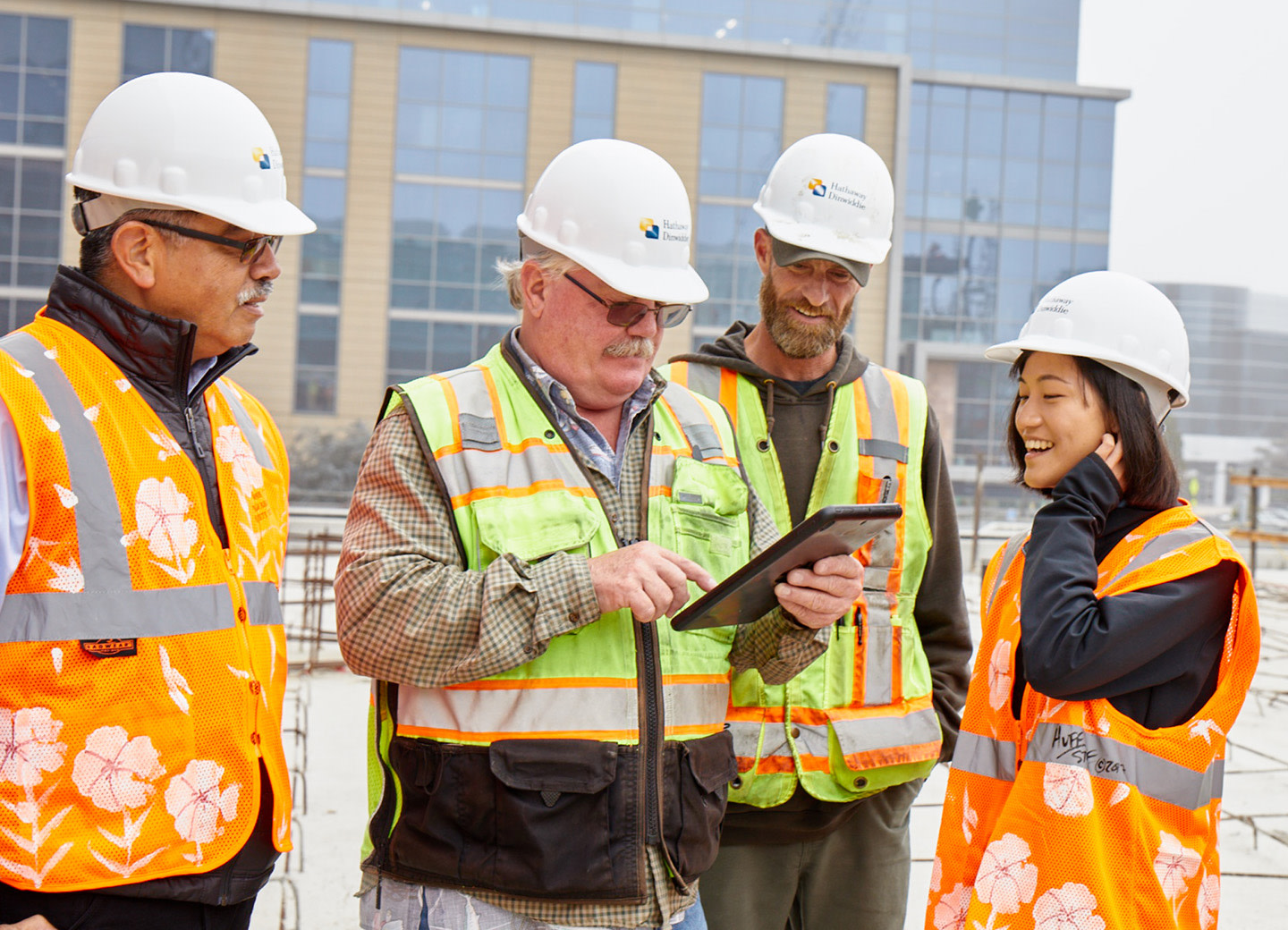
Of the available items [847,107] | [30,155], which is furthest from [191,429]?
[847,107]

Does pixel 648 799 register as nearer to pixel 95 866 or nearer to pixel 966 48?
pixel 95 866

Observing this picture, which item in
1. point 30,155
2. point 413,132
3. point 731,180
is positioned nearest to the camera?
point 30,155

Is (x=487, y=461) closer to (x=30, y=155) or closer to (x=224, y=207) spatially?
(x=224, y=207)

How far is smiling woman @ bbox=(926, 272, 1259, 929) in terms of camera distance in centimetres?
203

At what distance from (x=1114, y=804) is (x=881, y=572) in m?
0.90

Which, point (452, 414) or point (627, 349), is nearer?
point (452, 414)

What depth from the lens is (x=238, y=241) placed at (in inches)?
85.0

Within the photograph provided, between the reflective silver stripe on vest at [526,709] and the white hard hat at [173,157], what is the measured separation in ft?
3.03

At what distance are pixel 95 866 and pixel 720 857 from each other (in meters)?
1.48

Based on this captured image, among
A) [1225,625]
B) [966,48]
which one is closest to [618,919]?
[1225,625]

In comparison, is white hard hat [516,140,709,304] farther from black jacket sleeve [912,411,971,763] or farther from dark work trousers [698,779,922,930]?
dark work trousers [698,779,922,930]

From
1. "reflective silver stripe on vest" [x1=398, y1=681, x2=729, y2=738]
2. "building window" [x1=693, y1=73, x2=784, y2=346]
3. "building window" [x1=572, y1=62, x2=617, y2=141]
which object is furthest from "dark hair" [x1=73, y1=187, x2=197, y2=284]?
"building window" [x1=572, y1=62, x2=617, y2=141]

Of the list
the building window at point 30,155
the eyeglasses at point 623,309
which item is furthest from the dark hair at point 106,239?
the building window at point 30,155

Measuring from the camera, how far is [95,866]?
1757 mm
